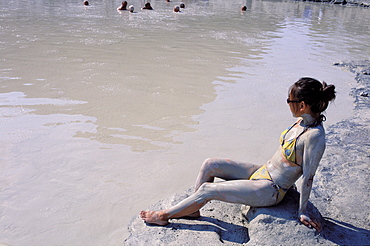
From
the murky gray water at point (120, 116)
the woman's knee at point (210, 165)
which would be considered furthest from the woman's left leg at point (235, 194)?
the murky gray water at point (120, 116)

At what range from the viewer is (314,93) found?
230 centimetres

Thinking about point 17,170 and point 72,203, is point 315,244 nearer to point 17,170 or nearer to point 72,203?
point 72,203

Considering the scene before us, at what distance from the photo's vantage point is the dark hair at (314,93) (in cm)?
228

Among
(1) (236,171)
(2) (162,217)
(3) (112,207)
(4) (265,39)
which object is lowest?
(3) (112,207)

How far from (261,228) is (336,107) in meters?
3.93

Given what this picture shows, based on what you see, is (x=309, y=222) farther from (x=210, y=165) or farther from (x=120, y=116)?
(x=120, y=116)

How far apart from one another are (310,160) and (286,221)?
464mm

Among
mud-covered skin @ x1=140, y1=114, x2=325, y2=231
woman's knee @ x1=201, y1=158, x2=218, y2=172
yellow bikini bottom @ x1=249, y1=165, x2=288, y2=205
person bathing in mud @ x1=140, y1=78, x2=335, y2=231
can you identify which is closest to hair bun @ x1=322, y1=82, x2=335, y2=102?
person bathing in mud @ x1=140, y1=78, x2=335, y2=231

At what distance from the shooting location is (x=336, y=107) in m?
5.55

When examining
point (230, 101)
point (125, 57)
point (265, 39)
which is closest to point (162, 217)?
point (230, 101)

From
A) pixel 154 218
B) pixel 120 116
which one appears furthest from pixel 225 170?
pixel 120 116

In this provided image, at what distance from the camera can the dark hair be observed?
7.48ft

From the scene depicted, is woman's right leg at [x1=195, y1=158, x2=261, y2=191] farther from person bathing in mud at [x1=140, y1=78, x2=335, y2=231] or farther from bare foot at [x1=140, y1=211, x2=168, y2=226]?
bare foot at [x1=140, y1=211, x2=168, y2=226]

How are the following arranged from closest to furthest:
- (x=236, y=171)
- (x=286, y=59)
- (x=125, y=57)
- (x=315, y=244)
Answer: (x=315, y=244) < (x=236, y=171) < (x=125, y=57) < (x=286, y=59)
